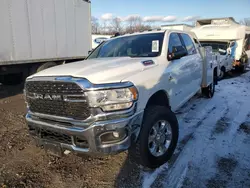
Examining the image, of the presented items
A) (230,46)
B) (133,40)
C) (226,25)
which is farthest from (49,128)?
(226,25)

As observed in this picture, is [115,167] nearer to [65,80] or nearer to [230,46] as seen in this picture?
[65,80]

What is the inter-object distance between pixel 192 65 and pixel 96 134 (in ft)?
9.91

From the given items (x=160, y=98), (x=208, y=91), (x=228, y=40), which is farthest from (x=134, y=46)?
(x=228, y=40)

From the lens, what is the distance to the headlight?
2502 millimetres

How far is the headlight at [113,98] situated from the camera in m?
2.50

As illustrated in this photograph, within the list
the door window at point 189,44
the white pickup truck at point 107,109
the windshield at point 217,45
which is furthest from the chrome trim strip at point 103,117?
the windshield at point 217,45

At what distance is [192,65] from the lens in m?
4.74

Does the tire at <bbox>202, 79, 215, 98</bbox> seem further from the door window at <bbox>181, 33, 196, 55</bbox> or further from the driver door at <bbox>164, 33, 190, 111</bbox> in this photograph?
the driver door at <bbox>164, 33, 190, 111</bbox>

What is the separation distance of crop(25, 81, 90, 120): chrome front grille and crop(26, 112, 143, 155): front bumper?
0.14 m

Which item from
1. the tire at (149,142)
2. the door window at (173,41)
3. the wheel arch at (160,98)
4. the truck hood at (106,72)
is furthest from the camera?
the door window at (173,41)

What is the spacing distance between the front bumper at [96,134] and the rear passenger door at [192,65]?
2170mm

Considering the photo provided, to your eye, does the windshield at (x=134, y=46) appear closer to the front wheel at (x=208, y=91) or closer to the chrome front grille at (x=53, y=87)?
the chrome front grille at (x=53, y=87)

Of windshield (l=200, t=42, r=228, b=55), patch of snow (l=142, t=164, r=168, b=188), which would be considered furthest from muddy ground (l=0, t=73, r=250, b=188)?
windshield (l=200, t=42, r=228, b=55)

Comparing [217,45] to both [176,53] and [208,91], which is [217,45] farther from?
[176,53]
